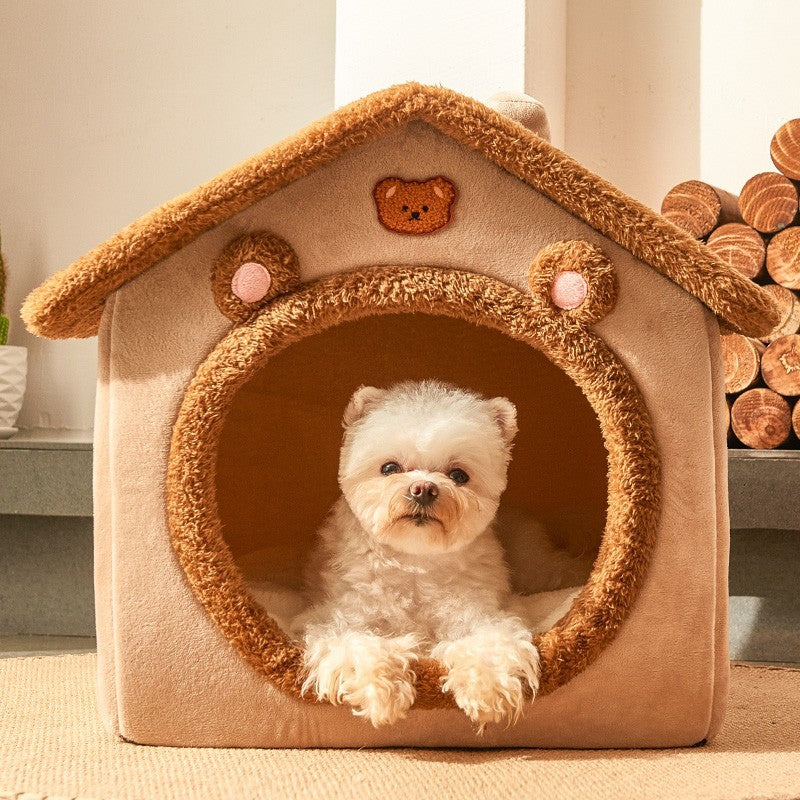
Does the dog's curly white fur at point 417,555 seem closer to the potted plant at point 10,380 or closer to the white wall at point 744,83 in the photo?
the potted plant at point 10,380

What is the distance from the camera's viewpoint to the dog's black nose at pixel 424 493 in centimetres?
139

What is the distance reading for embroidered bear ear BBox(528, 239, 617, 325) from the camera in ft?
4.36

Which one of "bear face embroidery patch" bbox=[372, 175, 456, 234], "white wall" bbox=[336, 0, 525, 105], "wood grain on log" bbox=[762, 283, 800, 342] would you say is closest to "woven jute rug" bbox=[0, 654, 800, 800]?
"bear face embroidery patch" bbox=[372, 175, 456, 234]

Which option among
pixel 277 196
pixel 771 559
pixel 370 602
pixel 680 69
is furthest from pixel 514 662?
pixel 680 69

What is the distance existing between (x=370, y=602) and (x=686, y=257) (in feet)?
2.33

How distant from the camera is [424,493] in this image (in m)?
1.39

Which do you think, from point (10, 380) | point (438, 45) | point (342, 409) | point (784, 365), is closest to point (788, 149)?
point (784, 365)

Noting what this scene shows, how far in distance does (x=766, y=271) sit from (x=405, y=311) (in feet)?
4.69

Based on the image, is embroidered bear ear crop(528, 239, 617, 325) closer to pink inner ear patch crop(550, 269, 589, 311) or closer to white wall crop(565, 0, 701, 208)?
pink inner ear patch crop(550, 269, 589, 311)

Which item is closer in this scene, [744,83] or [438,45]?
[438,45]

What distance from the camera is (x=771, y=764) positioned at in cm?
133

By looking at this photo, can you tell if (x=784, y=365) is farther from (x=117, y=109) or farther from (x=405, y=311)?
(x=117, y=109)

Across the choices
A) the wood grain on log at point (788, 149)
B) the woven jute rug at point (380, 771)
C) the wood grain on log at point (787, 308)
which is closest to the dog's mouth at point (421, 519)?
the woven jute rug at point (380, 771)

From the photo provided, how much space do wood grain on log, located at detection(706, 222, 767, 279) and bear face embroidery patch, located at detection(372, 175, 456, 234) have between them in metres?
1.26
